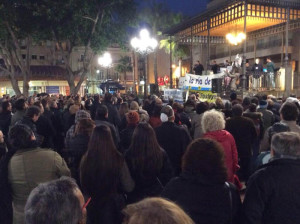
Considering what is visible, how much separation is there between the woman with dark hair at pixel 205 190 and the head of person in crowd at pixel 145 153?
1.13m

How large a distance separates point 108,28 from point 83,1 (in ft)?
13.3

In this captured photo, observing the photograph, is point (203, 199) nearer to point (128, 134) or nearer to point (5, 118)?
point (128, 134)

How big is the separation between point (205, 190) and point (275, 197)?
0.60 m

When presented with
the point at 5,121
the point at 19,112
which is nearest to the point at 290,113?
the point at 19,112

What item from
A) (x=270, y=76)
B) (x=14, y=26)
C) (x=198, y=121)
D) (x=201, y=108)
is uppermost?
(x=14, y=26)

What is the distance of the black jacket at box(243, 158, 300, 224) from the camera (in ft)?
8.56

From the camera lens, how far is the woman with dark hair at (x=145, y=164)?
12.5 ft

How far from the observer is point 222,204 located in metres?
2.54

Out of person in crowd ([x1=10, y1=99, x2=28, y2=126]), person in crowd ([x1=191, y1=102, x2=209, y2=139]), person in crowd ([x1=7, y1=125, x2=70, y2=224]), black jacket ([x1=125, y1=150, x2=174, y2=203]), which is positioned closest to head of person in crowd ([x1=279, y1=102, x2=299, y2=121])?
person in crowd ([x1=191, y1=102, x2=209, y2=139])

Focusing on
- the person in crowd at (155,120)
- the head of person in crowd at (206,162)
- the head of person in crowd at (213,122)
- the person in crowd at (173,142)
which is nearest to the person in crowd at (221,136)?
the head of person in crowd at (213,122)

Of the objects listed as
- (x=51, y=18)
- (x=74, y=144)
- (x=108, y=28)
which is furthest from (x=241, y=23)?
(x=74, y=144)

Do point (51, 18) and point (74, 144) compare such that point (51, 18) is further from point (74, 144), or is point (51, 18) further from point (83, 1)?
point (74, 144)

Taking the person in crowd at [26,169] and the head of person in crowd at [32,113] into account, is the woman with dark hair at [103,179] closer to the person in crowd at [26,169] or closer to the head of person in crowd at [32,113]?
the person in crowd at [26,169]

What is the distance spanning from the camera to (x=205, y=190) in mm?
2547
